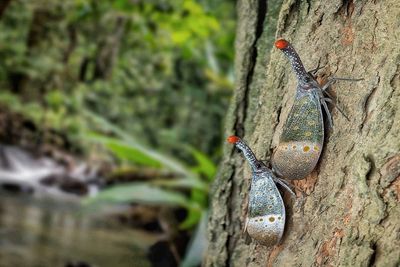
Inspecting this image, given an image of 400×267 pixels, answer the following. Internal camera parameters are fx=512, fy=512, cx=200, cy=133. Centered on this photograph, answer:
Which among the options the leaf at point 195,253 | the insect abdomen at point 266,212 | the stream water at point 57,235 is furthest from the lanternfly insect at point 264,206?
the stream water at point 57,235

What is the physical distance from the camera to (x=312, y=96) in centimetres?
56

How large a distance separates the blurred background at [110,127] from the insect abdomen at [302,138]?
3.88 feet

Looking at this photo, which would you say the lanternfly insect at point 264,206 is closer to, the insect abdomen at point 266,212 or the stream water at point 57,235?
the insect abdomen at point 266,212

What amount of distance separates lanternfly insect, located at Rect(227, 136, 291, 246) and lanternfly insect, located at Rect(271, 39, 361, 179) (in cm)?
3

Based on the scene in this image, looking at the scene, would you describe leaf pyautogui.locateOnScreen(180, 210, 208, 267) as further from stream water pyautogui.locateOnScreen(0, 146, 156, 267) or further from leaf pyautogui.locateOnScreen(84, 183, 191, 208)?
leaf pyautogui.locateOnScreen(84, 183, 191, 208)

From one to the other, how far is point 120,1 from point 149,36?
500 mm

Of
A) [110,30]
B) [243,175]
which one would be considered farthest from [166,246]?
[110,30]

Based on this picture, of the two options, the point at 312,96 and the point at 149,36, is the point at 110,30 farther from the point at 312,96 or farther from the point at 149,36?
the point at 312,96

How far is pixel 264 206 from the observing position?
59 cm

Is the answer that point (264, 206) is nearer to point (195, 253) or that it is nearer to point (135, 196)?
point (195, 253)

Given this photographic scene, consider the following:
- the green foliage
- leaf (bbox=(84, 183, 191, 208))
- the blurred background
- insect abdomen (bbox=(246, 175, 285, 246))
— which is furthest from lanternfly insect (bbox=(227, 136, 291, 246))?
the green foliage

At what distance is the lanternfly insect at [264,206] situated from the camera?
0.59m

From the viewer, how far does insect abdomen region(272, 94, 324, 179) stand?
1.82 feet

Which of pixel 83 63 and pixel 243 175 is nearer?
pixel 243 175
